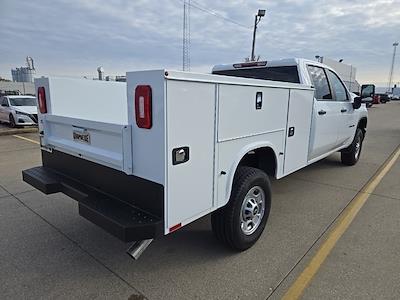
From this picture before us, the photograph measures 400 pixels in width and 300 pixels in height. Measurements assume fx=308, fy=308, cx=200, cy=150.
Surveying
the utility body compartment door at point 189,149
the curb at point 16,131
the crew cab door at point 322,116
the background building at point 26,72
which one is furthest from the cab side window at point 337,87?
the background building at point 26,72

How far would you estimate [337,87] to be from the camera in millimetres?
5270

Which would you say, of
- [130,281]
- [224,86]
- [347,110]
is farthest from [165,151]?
[347,110]

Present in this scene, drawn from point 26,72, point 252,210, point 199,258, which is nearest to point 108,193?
point 199,258

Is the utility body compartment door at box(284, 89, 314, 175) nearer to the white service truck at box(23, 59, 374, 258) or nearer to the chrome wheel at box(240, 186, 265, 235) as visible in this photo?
the white service truck at box(23, 59, 374, 258)

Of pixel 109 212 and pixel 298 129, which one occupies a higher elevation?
pixel 298 129

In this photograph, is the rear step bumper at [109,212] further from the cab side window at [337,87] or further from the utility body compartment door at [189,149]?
the cab side window at [337,87]

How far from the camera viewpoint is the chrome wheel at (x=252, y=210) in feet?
10.1

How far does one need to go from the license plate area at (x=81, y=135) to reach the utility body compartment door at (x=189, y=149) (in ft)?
3.43

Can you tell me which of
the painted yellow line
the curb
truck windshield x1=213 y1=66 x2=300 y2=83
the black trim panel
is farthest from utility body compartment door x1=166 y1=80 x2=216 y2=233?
the curb

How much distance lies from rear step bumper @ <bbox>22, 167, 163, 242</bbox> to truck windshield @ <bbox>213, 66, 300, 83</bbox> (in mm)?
2919

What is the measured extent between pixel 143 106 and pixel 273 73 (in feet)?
9.48

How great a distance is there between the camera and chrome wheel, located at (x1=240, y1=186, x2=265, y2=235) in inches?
122

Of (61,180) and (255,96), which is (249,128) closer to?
(255,96)

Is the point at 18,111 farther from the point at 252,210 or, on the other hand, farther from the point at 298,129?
the point at 252,210
